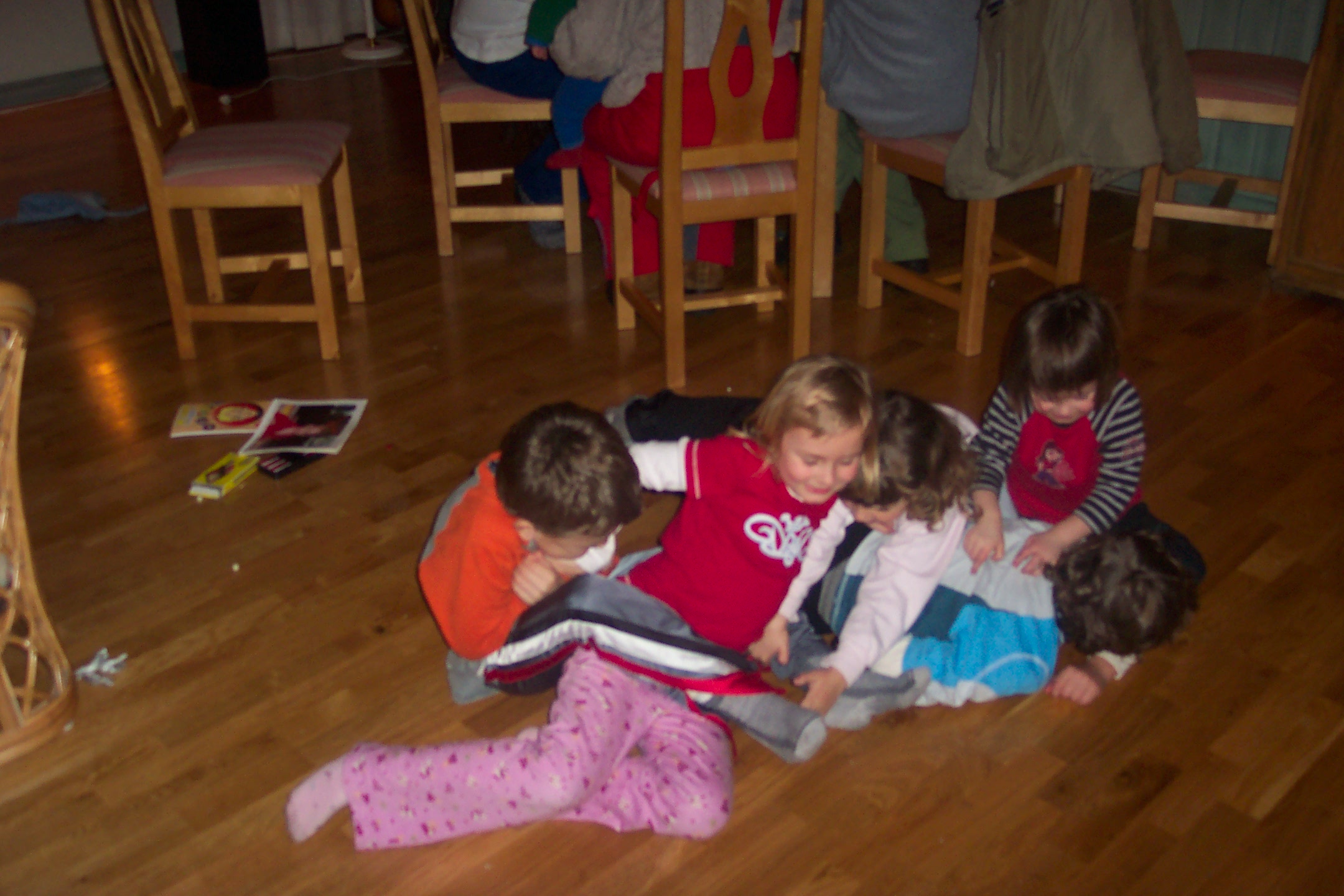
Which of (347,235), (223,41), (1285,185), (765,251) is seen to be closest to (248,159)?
(347,235)

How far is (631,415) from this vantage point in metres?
Answer: 2.20

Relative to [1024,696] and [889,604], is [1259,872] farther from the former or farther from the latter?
[889,604]

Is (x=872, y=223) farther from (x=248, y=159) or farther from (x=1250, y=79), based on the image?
(x=248, y=159)

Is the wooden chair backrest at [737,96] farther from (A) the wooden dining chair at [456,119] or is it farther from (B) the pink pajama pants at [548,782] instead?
(B) the pink pajama pants at [548,782]

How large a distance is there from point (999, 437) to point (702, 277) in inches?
48.5

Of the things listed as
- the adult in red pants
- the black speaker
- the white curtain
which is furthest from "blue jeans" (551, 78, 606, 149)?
the white curtain

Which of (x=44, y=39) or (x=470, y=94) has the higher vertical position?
(x=470, y=94)

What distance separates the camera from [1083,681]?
177 cm

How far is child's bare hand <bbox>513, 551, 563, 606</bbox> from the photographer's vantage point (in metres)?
1.68

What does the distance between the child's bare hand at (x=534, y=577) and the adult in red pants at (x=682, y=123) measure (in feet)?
3.79

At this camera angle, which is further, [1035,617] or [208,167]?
[208,167]

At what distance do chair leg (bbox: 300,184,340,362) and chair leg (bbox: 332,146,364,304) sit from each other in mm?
260

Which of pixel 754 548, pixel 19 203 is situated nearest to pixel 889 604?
pixel 754 548

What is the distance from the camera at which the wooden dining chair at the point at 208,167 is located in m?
2.65
